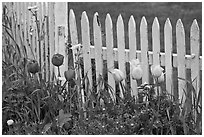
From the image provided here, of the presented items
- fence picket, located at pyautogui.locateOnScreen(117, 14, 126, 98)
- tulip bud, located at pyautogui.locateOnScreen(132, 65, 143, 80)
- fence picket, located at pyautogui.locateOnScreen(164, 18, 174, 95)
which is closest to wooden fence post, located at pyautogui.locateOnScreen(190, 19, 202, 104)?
fence picket, located at pyautogui.locateOnScreen(164, 18, 174, 95)

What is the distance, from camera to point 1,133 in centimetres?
377

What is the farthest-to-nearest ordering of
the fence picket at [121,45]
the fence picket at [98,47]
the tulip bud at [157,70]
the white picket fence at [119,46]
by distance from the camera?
the fence picket at [98,47]
the fence picket at [121,45]
the white picket fence at [119,46]
the tulip bud at [157,70]

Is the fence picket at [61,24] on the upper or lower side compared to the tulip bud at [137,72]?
upper

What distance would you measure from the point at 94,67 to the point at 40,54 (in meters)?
0.87

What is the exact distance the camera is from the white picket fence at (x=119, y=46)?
3.88 m

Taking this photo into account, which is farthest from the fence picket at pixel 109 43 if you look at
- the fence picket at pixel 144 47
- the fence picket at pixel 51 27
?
the fence picket at pixel 51 27

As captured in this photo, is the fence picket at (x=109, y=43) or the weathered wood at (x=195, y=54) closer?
the weathered wood at (x=195, y=54)

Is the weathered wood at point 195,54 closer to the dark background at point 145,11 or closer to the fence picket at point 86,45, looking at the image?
the fence picket at point 86,45

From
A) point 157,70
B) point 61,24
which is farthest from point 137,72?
point 61,24

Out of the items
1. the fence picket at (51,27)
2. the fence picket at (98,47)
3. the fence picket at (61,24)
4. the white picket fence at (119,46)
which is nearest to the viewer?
the white picket fence at (119,46)

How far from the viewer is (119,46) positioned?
416cm

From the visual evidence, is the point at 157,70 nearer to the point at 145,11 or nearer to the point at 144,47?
the point at 144,47

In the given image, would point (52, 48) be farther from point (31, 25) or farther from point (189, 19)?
point (189, 19)

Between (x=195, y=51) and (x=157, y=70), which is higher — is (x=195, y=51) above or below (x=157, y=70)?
above
